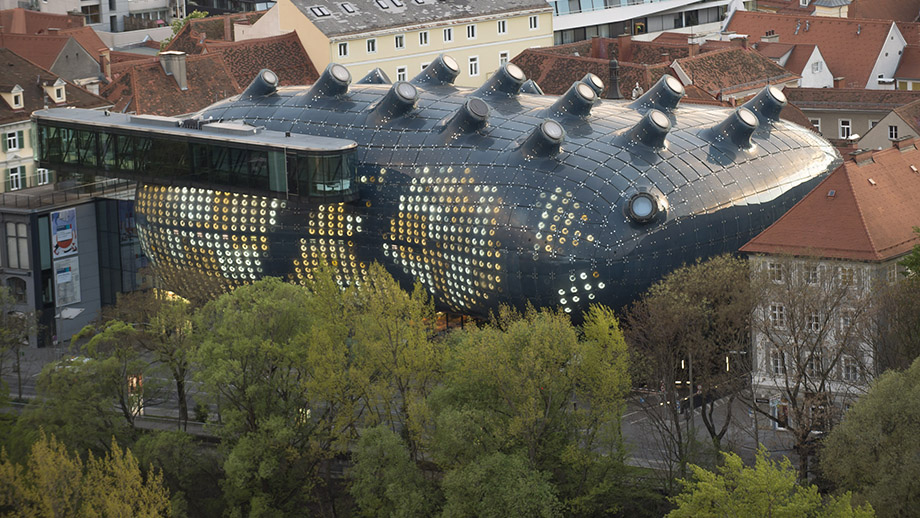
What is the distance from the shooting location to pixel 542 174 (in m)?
122

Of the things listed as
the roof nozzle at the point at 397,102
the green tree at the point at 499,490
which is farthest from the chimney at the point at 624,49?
the green tree at the point at 499,490

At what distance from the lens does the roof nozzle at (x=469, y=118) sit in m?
126

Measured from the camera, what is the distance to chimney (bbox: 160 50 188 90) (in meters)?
168

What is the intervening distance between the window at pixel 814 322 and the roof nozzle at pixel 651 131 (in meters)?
18.0

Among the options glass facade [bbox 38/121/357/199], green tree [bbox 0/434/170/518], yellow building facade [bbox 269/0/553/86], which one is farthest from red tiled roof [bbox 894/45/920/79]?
green tree [bbox 0/434/170/518]

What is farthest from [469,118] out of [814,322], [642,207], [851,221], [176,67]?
[176,67]

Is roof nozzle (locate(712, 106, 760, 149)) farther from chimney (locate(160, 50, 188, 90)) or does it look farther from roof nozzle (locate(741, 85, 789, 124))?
chimney (locate(160, 50, 188, 90))

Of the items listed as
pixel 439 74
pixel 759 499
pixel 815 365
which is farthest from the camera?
pixel 439 74

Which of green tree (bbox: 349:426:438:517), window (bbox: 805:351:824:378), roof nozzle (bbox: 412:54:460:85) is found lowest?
green tree (bbox: 349:426:438:517)

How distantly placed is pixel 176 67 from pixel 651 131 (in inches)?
2256

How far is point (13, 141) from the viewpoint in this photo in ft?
510

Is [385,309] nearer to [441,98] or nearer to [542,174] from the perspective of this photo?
[542,174]

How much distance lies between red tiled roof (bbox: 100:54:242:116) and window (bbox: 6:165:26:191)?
10640 millimetres

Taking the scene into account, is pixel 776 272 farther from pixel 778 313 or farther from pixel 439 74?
pixel 439 74
